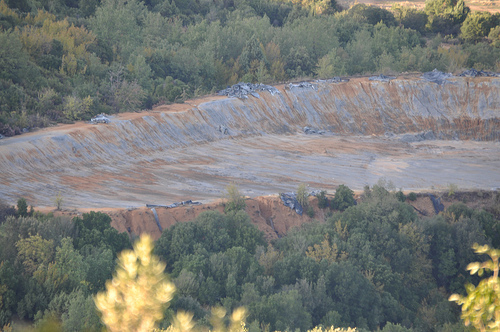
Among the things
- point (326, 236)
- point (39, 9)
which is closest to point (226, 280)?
point (326, 236)

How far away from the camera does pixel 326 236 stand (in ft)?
67.4

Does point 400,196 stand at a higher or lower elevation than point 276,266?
lower

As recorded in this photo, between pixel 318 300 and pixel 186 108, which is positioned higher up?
pixel 318 300

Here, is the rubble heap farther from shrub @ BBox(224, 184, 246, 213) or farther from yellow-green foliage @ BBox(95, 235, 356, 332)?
yellow-green foliage @ BBox(95, 235, 356, 332)

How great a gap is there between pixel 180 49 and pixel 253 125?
43.0ft

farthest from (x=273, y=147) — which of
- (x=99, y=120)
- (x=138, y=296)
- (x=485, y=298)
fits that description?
(x=138, y=296)

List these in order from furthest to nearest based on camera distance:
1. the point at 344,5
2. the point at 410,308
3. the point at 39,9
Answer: the point at 344,5, the point at 39,9, the point at 410,308

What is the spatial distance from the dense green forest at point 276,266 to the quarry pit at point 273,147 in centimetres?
504

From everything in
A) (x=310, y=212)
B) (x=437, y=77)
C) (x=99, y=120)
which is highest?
(x=99, y=120)

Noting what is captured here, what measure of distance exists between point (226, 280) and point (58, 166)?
13966mm

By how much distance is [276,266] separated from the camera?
1859 centimetres

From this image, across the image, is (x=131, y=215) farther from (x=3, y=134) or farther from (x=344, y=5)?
(x=344, y=5)

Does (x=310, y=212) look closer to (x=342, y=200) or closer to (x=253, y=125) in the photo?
(x=342, y=200)

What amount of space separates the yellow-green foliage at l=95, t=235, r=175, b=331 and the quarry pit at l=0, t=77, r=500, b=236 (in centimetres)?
1908
